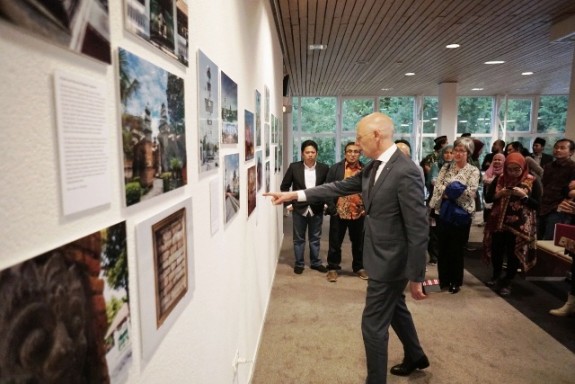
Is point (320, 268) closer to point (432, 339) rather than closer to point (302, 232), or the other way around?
point (302, 232)

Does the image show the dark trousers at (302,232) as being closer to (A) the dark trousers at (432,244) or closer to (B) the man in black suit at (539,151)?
(A) the dark trousers at (432,244)

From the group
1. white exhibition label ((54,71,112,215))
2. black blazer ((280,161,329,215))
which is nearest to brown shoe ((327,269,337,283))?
black blazer ((280,161,329,215))

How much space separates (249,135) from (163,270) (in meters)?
1.50

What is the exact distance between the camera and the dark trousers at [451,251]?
374cm

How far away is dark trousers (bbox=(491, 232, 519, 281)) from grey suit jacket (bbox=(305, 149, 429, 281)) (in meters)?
2.29

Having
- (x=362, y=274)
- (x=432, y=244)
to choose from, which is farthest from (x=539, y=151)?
(x=362, y=274)

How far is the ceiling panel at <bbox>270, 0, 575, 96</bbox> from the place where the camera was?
4.05m

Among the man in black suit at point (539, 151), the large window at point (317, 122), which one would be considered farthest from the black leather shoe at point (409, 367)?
the large window at point (317, 122)

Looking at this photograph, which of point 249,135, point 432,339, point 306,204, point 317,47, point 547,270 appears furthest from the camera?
point 317,47

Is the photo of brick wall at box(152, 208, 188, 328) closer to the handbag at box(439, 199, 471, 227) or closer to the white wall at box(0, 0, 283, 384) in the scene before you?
the white wall at box(0, 0, 283, 384)

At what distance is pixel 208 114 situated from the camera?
1.34 m

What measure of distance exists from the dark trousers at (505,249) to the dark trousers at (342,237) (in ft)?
4.50

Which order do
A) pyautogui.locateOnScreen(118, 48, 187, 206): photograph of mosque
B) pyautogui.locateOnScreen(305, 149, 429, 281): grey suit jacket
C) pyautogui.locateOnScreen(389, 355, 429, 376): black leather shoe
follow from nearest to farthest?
pyautogui.locateOnScreen(118, 48, 187, 206): photograph of mosque
pyautogui.locateOnScreen(305, 149, 429, 281): grey suit jacket
pyautogui.locateOnScreen(389, 355, 429, 376): black leather shoe

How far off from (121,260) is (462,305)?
12.1ft
